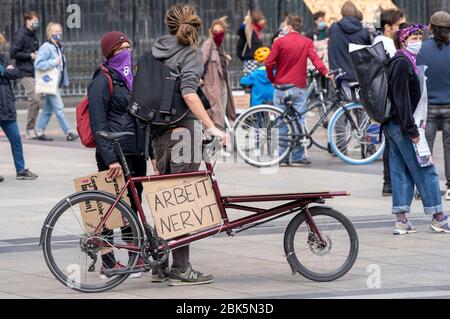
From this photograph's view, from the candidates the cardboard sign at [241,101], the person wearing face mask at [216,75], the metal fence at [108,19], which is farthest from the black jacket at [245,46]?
the person wearing face mask at [216,75]

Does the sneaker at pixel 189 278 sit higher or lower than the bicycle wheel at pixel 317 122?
higher

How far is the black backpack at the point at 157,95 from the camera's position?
838 centimetres

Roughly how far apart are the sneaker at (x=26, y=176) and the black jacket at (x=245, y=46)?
771cm

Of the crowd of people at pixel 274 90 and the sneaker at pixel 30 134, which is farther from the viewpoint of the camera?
the sneaker at pixel 30 134

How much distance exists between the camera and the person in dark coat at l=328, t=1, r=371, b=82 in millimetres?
16422

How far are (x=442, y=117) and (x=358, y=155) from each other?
410 centimetres

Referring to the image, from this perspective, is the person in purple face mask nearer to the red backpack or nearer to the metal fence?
the red backpack

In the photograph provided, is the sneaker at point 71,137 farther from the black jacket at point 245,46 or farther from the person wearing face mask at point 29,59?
the black jacket at point 245,46

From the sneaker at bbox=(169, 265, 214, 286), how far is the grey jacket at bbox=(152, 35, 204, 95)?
119 centimetres

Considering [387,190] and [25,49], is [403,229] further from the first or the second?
[25,49]

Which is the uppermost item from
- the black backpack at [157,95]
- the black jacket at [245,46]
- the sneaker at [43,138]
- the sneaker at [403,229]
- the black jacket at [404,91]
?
the black backpack at [157,95]

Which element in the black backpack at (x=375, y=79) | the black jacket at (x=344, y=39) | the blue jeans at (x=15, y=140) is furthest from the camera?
the black jacket at (x=344, y=39)

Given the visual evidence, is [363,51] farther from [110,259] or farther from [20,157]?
[20,157]

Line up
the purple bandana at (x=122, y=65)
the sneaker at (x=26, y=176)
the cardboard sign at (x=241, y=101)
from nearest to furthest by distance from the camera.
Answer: the purple bandana at (x=122, y=65) → the sneaker at (x=26, y=176) → the cardboard sign at (x=241, y=101)
